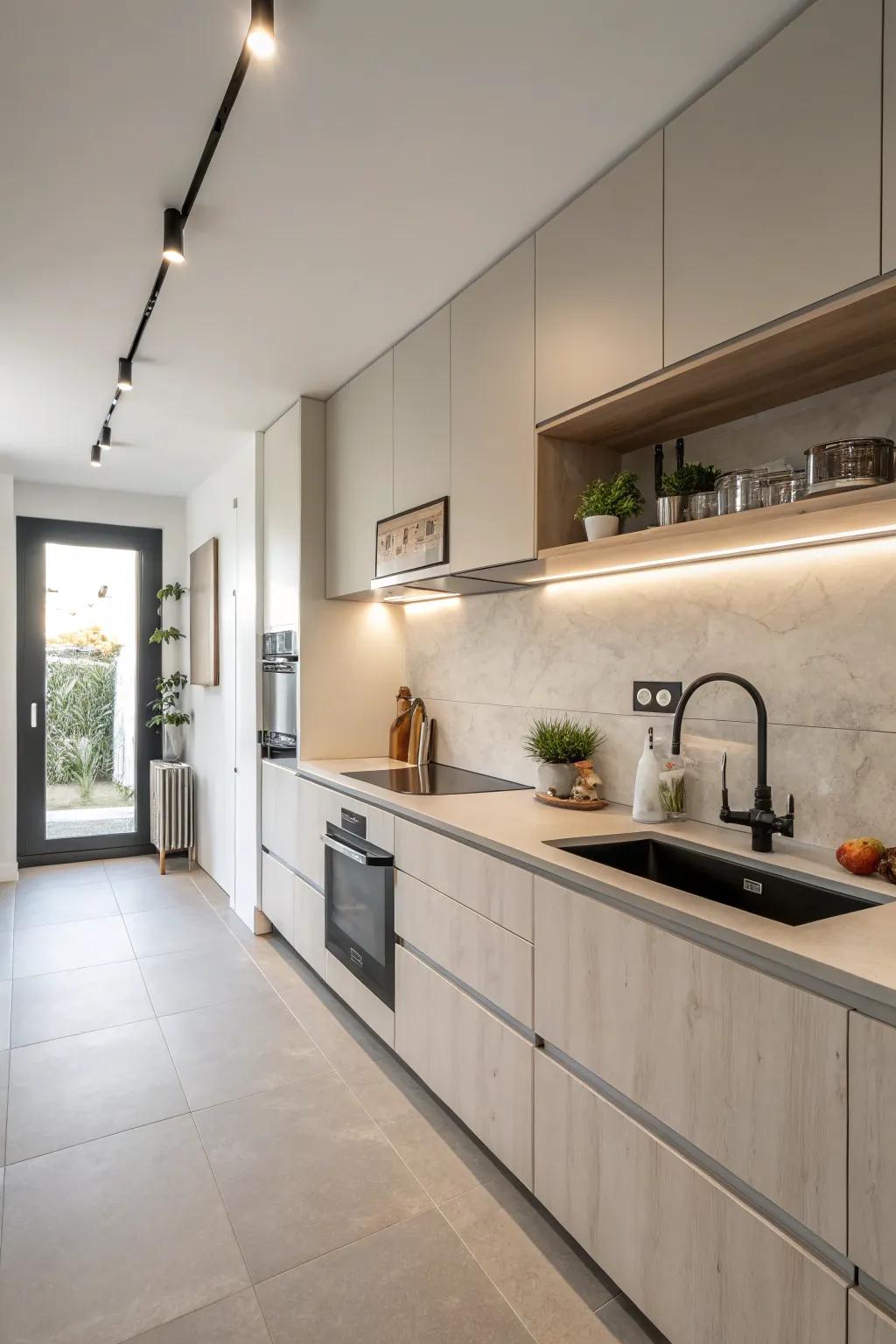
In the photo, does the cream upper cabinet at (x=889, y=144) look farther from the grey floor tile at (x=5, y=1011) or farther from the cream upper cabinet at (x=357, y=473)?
the grey floor tile at (x=5, y=1011)

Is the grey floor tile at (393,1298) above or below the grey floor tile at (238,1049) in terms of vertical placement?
above

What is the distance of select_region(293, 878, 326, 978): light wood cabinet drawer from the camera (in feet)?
10.2

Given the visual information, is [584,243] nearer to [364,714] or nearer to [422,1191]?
[364,714]

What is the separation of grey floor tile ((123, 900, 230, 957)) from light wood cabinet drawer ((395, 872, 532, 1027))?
180 cm

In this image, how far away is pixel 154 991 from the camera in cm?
319

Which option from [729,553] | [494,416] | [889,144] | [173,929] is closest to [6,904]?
[173,929]

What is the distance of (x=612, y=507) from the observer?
200cm

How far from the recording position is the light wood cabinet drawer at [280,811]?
11.2ft

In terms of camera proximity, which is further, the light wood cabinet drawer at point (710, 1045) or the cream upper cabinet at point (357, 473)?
the cream upper cabinet at point (357, 473)

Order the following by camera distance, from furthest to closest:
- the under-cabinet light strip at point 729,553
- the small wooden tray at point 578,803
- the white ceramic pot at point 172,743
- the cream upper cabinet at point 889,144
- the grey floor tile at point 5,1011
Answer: the white ceramic pot at point 172,743 → the grey floor tile at point 5,1011 → the small wooden tray at point 578,803 → the under-cabinet light strip at point 729,553 → the cream upper cabinet at point 889,144

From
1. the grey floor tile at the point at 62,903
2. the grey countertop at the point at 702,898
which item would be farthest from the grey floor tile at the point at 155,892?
the grey countertop at the point at 702,898

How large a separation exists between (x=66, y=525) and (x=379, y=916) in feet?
13.3

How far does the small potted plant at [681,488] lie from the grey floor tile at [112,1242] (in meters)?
1.98

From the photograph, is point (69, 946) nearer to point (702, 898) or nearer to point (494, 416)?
point (494, 416)
